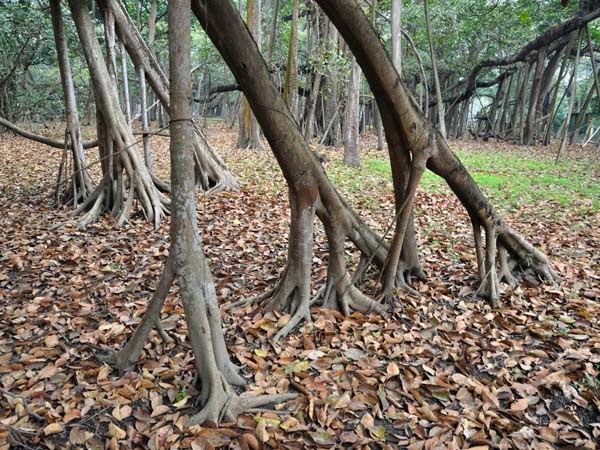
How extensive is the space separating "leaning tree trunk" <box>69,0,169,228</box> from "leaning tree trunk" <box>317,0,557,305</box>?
12.7 feet

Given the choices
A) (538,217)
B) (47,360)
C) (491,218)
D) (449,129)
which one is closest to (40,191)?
(47,360)

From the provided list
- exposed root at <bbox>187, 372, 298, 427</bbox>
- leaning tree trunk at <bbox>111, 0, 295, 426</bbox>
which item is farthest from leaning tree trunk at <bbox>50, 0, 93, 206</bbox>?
exposed root at <bbox>187, 372, 298, 427</bbox>

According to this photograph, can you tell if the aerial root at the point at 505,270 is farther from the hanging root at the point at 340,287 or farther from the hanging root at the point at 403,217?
the hanging root at the point at 340,287

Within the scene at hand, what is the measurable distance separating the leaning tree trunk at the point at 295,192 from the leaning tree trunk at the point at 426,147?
1.04 ft

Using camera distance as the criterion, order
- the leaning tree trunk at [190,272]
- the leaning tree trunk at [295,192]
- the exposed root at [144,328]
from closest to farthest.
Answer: the leaning tree trunk at [190,272] → the exposed root at [144,328] → the leaning tree trunk at [295,192]

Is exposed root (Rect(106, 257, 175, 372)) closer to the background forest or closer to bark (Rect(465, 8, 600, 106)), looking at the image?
the background forest

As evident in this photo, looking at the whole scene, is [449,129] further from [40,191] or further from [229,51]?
[229,51]

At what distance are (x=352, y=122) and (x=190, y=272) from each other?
892 centimetres

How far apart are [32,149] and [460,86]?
2230cm

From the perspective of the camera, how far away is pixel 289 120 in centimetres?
372

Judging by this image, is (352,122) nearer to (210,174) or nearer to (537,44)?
(210,174)

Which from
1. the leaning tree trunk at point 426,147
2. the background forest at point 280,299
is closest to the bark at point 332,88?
the background forest at point 280,299

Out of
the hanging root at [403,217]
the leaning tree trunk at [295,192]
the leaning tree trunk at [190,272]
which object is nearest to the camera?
Result: the leaning tree trunk at [190,272]

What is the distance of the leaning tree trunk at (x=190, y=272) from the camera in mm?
2639
